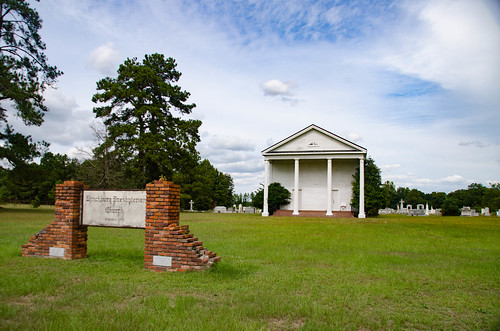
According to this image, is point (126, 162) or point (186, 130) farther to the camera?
point (186, 130)

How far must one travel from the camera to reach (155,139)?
3672 centimetres

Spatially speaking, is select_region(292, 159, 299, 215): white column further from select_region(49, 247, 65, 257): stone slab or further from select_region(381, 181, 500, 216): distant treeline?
select_region(49, 247, 65, 257): stone slab

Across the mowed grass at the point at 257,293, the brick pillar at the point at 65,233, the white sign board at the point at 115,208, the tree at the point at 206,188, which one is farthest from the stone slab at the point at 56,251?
the tree at the point at 206,188

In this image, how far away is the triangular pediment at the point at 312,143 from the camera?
3679 cm

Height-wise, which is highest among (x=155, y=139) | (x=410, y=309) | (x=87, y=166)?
(x=155, y=139)

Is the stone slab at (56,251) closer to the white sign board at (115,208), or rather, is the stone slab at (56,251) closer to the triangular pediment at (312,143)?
the white sign board at (115,208)

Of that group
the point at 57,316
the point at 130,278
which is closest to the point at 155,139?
the point at 130,278

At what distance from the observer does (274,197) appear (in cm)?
3791

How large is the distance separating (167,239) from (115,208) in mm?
1778

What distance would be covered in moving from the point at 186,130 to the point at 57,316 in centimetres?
3569

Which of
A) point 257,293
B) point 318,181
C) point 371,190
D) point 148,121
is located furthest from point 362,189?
point 257,293

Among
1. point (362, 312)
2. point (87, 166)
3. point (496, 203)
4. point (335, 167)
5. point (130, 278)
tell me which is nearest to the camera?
point (362, 312)

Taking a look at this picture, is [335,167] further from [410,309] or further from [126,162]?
[410,309]

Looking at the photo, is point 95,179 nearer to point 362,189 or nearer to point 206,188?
point 362,189
